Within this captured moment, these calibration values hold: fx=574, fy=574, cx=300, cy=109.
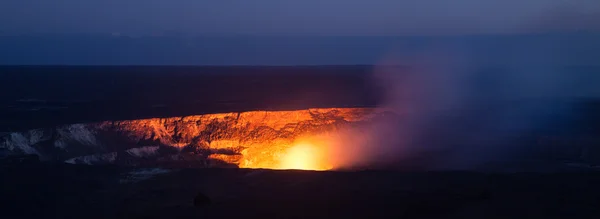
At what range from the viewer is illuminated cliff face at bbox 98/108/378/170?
24.5 m

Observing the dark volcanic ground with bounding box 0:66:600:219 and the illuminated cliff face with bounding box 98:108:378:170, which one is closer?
the dark volcanic ground with bounding box 0:66:600:219

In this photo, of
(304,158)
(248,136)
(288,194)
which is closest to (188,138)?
(248,136)

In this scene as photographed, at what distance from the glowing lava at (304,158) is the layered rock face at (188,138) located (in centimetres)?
45

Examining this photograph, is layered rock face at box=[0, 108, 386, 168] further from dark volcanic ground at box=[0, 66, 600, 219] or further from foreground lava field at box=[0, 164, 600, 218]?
foreground lava field at box=[0, 164, 600, 218]

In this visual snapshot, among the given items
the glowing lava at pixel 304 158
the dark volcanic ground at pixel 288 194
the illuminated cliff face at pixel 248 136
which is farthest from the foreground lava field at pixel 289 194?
the glowing lava at pixel 304 158

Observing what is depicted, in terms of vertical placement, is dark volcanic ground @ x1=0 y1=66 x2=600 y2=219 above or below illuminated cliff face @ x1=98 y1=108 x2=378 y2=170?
below

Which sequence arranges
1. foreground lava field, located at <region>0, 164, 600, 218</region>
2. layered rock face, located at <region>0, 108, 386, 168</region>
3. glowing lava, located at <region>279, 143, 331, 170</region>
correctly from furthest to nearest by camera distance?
glowing lava, located at <region>279, 143, 331, 170</region> < layered rock face, located at <region>0, 108, 386, 168</region> < foreground lava field, located at <region>0, 164, 600, 218</region>

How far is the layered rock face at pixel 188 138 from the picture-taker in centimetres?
2220

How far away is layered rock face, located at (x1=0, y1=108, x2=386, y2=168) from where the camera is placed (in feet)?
72.8

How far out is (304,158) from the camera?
82.0 ft

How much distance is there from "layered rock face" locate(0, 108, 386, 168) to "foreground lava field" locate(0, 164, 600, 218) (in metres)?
4.80

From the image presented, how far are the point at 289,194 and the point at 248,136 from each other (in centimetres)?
1183

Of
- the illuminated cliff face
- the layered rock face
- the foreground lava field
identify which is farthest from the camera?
the illuminated cliff face

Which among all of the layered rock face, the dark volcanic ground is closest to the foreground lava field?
the dark volcanic ground
